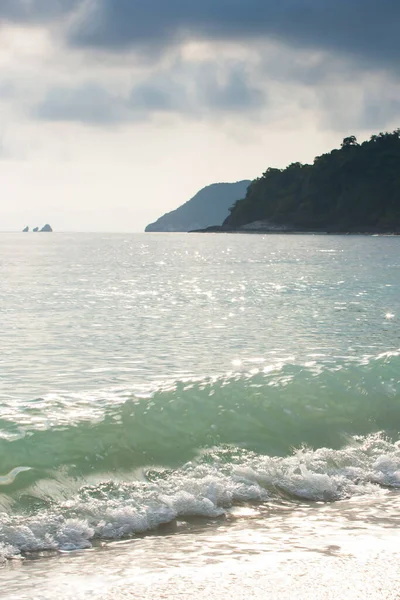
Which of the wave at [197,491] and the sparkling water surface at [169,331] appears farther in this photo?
the sparkling water surface at [169,331]

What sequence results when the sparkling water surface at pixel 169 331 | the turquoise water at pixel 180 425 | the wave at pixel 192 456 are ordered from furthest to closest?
1. the sparkling water surface at pixel 169 331
2. the turquoise water at pixel 180 425
3. the wave at pixel 192 456

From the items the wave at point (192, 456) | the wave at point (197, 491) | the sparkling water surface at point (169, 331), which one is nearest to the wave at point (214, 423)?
the wave at point (192, 456)

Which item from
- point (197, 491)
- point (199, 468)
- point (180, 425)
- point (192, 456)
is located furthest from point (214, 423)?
point (197, 491)

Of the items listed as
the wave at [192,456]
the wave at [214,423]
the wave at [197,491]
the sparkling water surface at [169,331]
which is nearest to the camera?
the wave at [197,491]

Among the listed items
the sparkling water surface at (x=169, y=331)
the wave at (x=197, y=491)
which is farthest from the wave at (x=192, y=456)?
the sparkling water surface at (x=169, y=331)

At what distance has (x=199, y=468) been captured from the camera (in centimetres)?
945

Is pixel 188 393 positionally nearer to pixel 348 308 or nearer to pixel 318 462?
pixel 318 462

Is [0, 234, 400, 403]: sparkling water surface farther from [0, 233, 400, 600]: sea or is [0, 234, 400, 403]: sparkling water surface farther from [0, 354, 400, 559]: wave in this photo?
[0, 354, 400, 559]: wave

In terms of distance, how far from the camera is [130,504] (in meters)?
8.18

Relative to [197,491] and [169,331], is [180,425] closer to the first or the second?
[197,491]

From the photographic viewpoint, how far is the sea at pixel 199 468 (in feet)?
20.1

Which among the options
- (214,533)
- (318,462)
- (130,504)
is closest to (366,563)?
(214,533)

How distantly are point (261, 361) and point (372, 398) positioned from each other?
410cm

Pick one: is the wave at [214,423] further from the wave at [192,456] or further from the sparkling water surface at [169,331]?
the sparkling water surface at [169,331]
